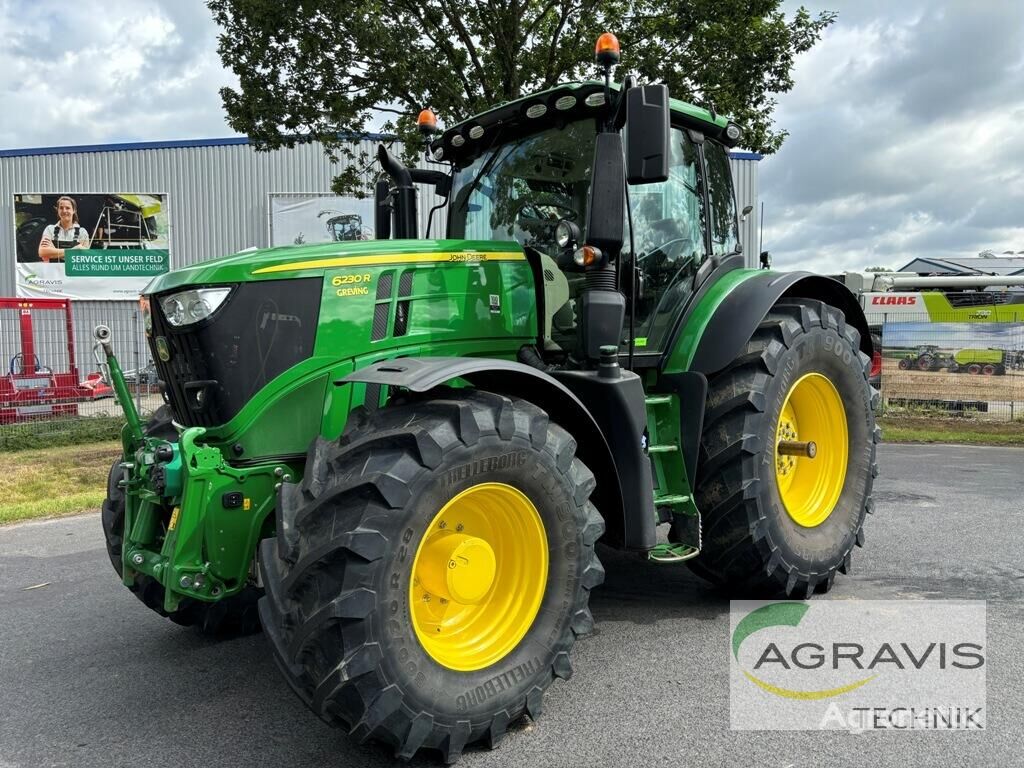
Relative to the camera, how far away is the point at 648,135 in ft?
10.5

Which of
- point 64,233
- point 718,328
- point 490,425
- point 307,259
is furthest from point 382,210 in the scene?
point 64,233

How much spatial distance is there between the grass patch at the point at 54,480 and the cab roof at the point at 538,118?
5.31m

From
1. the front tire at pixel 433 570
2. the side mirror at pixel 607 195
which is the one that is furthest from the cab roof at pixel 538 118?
the front tire at pixel 433 570

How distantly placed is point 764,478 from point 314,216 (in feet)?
70.8

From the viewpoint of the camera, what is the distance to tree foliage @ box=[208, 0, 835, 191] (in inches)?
376

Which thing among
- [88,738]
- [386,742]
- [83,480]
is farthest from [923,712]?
[83,480]

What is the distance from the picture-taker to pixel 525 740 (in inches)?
113

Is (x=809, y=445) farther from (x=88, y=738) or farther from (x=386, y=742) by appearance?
(x=88, y=738)

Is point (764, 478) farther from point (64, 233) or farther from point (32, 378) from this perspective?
point (64, 233)

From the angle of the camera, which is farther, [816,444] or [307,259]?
[816,444]

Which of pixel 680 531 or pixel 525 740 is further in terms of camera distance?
pixel 680 531

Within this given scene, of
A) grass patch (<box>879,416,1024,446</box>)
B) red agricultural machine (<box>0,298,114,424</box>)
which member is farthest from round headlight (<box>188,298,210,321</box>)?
grass patch (<box>879,416,1024,446</box>)

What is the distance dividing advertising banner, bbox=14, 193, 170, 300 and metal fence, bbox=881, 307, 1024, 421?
20.8m

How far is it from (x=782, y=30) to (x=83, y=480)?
9.74 metres
